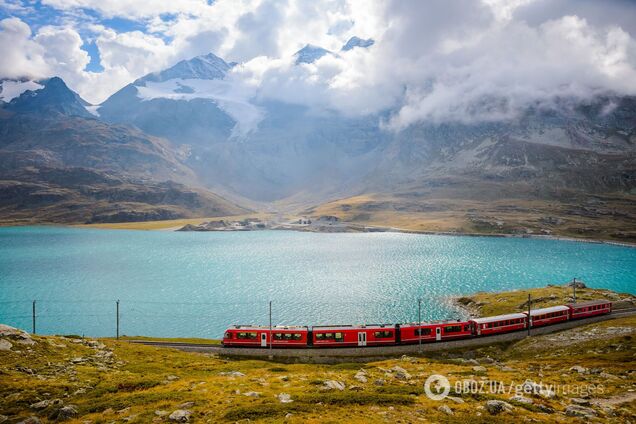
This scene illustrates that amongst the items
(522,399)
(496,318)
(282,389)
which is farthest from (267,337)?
(522,399)

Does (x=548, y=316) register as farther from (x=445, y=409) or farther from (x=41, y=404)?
(x=41, y=404)

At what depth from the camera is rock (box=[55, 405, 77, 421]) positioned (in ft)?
83.1

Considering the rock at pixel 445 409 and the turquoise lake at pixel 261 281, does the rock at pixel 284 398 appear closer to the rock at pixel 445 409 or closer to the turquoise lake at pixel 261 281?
the rock at pixel 445 409

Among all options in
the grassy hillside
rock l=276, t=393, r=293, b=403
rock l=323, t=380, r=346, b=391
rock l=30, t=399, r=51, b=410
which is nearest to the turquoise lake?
the grassy hillside

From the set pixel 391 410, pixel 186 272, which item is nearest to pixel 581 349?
pixel 391 410

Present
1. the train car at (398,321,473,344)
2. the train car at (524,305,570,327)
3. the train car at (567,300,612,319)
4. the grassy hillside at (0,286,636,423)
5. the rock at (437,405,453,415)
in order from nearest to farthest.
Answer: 1. the rock at (437,405,453,415)
2. the grassy hillside at (0,286,636,423)
3. the train car at (398,321,473,344)
4. the train car at (524,305,570,327)
5. the train car at (567,300,612,319)

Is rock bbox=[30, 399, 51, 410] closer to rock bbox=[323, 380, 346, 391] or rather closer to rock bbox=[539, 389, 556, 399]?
rock bbox=[323, 380, 346, 391]

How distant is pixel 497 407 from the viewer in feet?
80.2

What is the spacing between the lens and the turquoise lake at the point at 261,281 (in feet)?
281

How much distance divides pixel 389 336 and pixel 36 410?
40623mm

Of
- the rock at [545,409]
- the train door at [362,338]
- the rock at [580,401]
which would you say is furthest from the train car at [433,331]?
the rock at [545,409]

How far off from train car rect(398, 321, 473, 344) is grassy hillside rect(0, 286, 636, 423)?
7142 mm

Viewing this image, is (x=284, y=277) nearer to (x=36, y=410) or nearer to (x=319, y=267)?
(x=319, y=267)

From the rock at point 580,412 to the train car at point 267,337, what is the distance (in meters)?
34.2
